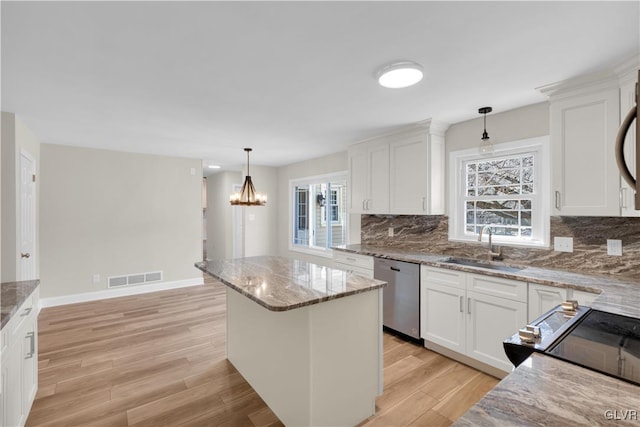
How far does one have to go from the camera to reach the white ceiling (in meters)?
1.45

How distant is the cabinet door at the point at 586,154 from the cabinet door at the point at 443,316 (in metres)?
A: 1.09

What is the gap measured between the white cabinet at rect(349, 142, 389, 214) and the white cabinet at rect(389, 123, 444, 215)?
0.50 feet

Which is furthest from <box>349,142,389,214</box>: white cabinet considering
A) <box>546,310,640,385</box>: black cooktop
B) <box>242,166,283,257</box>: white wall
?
<box>242,166,283,257</box>: white wall

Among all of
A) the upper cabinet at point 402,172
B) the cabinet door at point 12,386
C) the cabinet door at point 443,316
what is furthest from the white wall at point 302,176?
the cabinet door at point 12,386

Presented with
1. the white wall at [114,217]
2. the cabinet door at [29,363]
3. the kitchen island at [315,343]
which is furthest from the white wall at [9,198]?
the kitchen island at [315,343]

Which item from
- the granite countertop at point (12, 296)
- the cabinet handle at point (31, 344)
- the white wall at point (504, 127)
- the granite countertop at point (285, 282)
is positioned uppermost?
the white wall at point (504, 127)

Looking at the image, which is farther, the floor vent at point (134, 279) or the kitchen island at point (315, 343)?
the floor vent at point (134, 279)

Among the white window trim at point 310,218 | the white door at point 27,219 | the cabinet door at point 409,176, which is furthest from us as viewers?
the white window trim at point 310,218

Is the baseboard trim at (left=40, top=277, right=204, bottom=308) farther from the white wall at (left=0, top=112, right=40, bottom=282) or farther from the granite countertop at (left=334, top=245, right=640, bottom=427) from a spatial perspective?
the granite countertop at (left=334, top=245, right=640, bottom=427)

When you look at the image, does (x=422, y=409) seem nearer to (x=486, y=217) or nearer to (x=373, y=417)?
(x=373, y=417)

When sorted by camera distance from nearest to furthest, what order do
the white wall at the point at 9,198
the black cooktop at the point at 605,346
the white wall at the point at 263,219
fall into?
1. the black cooktop at the point at 605,346
2. the white wall at the point at 9,198
3. the white wall at the point at 263,219

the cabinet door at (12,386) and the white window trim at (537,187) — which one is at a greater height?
the white window trim at (537,187)

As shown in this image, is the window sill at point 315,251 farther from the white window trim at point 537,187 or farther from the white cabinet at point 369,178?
the white window trim at point 537,187

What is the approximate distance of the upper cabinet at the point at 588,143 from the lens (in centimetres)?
203
